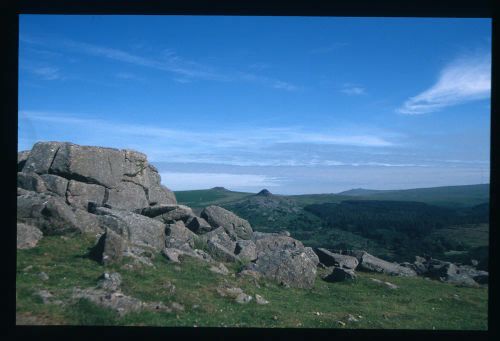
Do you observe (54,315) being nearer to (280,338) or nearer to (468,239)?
(280,338)

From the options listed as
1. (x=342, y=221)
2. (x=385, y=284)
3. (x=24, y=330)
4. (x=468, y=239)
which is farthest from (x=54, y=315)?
(x=342, y=221)

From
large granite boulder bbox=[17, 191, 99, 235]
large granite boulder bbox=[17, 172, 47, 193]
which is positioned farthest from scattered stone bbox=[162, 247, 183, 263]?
large granite boulder bbox=[17, 172, 47, 193]

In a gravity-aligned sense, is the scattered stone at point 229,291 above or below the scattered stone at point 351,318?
above

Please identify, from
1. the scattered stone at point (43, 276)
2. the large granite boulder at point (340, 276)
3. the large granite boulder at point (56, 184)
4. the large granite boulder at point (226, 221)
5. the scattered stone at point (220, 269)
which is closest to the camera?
the scattered stone at point (43, 276)

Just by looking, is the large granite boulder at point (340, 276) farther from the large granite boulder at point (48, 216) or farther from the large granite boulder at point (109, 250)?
the large granite boulder at point (48, 216)

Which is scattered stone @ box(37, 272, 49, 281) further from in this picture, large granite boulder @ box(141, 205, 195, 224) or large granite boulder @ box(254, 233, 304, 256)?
large granite boulder @ box(254, 233, 304, 256)

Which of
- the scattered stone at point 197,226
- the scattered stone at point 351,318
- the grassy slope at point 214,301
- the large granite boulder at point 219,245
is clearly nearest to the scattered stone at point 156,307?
the grassy slope at point 214,301

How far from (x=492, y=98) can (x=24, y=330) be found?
11534 millimetres

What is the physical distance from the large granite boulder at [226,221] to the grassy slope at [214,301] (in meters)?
10.0

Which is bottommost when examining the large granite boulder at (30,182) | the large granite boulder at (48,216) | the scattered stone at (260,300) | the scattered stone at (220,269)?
the scattered stone at (260,300)

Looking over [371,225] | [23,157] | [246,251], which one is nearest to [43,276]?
[246,251]

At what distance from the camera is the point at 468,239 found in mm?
79688

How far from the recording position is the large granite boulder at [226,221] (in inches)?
1364

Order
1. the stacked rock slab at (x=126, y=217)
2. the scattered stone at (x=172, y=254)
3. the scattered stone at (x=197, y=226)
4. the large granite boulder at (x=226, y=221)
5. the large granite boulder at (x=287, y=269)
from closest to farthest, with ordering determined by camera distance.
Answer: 1. the scattered stone at (x=172, y=254)
2. the stacked rock slab at (x=126, y=217)
3. the large granite boulder at (x=287, y=269)
4. the scattered stone at (x=197, y=226)
5. the large granite boulder at (x=226, y=221)
